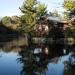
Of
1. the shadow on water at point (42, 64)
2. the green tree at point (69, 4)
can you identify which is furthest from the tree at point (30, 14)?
the shadow on water at point (42, 64)

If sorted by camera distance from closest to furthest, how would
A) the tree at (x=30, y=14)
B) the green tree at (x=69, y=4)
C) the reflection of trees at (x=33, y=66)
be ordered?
the reflection of trees at (x=33, y=66), the green tree at (x=69, y=4), the tree at (x=30, y=14)

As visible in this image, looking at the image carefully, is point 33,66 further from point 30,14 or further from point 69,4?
point 30,14

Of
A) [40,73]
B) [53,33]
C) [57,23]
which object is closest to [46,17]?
[57,23]

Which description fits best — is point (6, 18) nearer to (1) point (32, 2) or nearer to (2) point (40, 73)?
(1) point (32, 2)

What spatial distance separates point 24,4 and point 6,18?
3969 cm

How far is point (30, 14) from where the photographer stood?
62.6 metres

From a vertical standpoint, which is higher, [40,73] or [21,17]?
[21,17]

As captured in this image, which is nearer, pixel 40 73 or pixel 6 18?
pixel 40 73

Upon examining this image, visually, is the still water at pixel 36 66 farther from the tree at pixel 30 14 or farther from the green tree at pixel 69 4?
the tree at pixel 30 14

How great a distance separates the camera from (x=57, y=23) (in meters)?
63.6

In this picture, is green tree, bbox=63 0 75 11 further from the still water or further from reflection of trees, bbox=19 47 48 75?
reflection of trees, bbox=19 47 48 75

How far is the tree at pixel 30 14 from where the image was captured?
204 feet

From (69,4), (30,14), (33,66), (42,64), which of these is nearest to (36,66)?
(33,66)

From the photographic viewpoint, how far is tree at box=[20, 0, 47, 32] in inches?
2448
